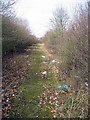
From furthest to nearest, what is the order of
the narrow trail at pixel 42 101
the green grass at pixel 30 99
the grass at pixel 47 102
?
1. the green grass at pixel 30 99
2. the narrow trail at pixel 42 101
3. the grass at pixel 47 102

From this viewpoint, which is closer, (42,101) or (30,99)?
(42,101)

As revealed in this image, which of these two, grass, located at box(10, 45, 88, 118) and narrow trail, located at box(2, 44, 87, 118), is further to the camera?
narrow trail, located at box(2, 44, 87, 118)

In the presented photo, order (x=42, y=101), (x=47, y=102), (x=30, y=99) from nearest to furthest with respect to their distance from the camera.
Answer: (x=47, y=102), (x=42, y=101), (x=30, y=99)

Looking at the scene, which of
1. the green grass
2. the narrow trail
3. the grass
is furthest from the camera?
the green grass

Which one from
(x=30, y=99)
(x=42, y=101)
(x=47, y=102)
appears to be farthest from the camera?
(x=30, y=99)

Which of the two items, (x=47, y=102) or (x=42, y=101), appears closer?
(x=47, y=102)

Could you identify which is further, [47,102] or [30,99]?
[30,99]

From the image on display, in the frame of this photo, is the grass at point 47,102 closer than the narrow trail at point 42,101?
Yes

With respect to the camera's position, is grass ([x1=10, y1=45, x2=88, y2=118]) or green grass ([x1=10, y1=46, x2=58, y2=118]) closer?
grass ([x1=10, y1=45, x2=88, y2=118])

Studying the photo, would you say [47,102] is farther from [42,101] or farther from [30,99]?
[30,99]

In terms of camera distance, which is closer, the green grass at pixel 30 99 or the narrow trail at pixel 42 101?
the narrow trail at pixel 42 101

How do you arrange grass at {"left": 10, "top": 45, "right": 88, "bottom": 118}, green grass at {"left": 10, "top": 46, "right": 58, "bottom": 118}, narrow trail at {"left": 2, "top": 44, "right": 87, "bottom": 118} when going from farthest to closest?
green grass at {"left": 10, "top": 46, "right": 58, "bottom": 118}, narrow trail at {"left": 2, "top": 44, "right": 87, "bottom": 118}, grass at {"left": 10, "top": 45, "right": 88, "bottom": 118}

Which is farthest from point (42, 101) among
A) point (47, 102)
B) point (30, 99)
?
point (30, 99)

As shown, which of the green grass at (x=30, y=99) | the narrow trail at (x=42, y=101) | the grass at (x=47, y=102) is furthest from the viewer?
the green grass at (x=30, y=99)
